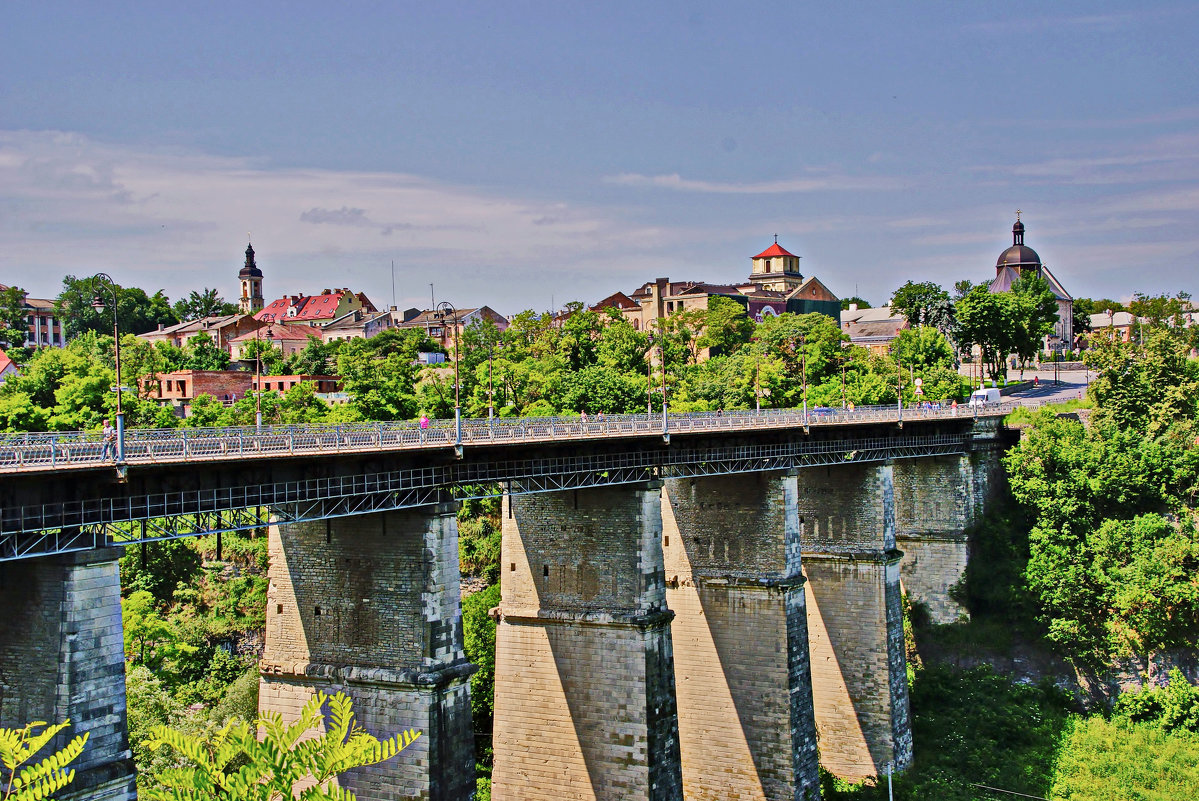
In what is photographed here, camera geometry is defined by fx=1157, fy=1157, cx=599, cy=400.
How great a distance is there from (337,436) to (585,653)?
11038mm

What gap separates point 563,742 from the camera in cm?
3344

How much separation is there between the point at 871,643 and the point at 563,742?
16.6m

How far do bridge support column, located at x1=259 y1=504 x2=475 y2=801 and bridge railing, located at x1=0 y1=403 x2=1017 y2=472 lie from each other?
216cm

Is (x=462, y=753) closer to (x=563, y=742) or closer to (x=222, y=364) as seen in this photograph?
(x=563, y=742)

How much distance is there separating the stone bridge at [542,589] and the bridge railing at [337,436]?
0.31 feet

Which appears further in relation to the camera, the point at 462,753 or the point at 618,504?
the point at 618,504

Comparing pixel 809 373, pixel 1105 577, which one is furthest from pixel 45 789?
pixel 809 373

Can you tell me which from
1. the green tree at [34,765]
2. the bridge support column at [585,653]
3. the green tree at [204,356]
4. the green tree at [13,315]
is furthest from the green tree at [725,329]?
the green tree at [34,765]

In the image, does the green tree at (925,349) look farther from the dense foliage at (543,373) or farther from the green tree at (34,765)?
the green tree at (34,765)

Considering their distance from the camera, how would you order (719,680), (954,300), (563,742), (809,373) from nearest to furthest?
1. (563,742)
2. (719,680)
3. (809,373)
4. (954,300)

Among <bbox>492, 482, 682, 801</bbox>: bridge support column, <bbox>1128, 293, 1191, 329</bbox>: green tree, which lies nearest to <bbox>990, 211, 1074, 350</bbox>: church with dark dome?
<bbox>1128, 293, 1191, 329</bbox>: green tree

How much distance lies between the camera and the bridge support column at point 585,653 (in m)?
32.8

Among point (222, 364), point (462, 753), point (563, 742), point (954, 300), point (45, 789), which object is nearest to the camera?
point (45, 789)

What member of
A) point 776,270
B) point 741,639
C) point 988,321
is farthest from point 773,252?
point 741,639
